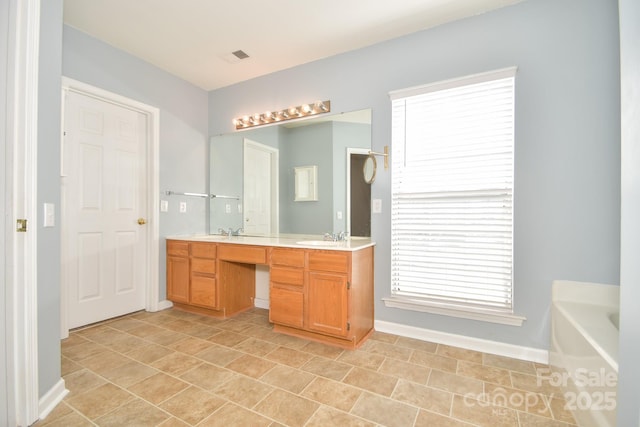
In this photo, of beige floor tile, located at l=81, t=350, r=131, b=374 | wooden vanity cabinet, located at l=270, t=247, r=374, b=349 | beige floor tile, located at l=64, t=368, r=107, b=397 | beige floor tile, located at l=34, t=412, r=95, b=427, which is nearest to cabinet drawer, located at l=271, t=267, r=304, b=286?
wooden vanity cabinet, located at l=270, t=247, r=374, b=349

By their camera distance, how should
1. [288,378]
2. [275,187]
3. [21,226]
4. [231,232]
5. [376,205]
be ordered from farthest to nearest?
[231,232] → [275,187] → [376,205] → [288,378] → [21,226]

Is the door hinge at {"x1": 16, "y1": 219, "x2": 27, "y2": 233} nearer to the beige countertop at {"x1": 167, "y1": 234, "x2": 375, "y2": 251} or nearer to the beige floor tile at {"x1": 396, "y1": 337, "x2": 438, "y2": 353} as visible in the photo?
the beige countertop at {"x1": 167, "y1": 234, "x2": 375, "y2": 251}

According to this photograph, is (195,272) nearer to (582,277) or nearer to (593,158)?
(582,277)

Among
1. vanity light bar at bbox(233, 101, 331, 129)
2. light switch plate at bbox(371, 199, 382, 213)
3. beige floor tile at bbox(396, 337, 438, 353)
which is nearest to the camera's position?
beige floor tile at bbox(396, 337, 438, 353)

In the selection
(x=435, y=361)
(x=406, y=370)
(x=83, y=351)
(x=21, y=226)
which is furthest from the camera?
(x=83, y=351)

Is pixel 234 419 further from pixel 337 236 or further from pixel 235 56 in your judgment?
pixel 235 56

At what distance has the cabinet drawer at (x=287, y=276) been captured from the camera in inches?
94.8

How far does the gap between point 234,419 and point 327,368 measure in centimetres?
69

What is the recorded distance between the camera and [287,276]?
246 cm

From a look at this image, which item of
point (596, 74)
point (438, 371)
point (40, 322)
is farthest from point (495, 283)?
point (40, 322)

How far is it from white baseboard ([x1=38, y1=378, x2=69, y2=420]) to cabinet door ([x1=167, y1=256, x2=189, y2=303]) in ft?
4.52

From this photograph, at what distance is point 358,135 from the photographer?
2.69 metres

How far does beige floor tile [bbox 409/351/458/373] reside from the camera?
1.97m

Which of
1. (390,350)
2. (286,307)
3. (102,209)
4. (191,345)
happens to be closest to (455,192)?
(390,350)
